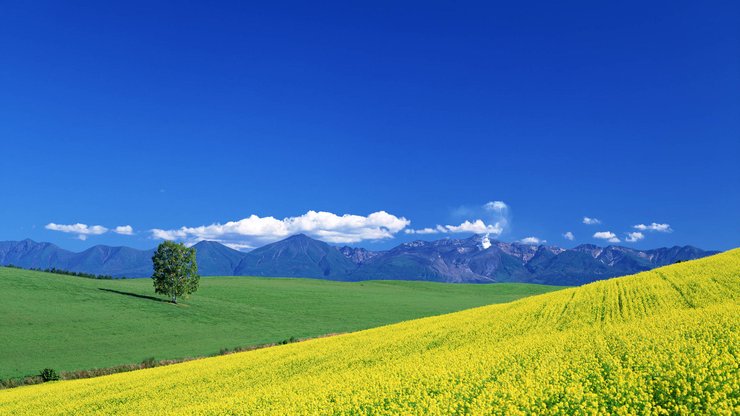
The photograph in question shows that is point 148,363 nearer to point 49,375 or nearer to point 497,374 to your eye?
point 49,375

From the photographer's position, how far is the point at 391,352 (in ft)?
93.4

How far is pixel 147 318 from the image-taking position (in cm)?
7781

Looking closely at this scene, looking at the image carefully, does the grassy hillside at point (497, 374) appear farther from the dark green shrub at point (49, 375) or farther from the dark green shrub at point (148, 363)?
the dark green shrub at point (148, 363)

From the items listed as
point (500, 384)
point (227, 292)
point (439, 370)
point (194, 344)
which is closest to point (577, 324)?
point (439, 370)

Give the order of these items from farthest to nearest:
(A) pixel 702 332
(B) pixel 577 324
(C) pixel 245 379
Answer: (B) pixel 577 324 < (C) pixel 245 379 < (A) pixel 702 332

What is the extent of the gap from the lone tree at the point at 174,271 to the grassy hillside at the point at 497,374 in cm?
5878

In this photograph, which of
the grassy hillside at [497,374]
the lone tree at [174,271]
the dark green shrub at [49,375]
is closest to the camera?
the grassy hillside at [497,374]

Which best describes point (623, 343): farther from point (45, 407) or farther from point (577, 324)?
point (45, 407)

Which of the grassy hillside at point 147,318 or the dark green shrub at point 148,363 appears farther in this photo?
the grassy hillside at point 147,318

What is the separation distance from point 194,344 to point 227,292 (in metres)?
52.6

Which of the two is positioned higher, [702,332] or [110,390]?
[702,332]

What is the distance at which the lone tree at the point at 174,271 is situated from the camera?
9294 centimetres

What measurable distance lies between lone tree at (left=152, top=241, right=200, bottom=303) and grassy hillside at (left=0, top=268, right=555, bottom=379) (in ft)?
9.69

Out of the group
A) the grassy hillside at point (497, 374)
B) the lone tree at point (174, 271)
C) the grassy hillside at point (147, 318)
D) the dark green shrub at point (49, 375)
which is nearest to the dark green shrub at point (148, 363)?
the grassy hillside at point (147, 318)
